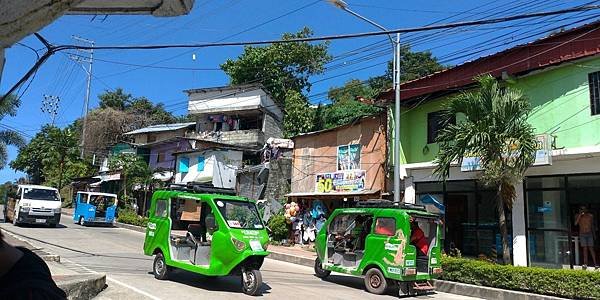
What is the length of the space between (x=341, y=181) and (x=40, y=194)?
15338mm

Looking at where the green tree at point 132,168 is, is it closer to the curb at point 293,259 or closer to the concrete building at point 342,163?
the concrete building at point 342,163

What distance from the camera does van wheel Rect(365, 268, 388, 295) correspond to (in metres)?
12.0

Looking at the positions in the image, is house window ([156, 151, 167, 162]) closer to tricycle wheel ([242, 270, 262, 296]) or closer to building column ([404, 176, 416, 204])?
building column ([404, 176, 416, 204])

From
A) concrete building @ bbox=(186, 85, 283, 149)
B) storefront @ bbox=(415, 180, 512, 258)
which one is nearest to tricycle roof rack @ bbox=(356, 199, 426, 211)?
storefront @ bbox=(415, 180, 512, 258)

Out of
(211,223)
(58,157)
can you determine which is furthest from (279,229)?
(58,157)

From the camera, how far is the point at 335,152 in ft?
78.8

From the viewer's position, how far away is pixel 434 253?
12641 millimetres

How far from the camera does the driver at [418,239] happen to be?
496 inches

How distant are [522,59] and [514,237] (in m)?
5.73

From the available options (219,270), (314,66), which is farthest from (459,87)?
(314,66)

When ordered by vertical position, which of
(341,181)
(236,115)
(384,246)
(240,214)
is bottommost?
(384,246)

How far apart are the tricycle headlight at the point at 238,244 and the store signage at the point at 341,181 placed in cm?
1173

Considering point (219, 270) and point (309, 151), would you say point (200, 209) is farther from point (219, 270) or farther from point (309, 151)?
point (309, 151)

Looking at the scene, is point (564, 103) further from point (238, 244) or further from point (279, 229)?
point (279, 229)
